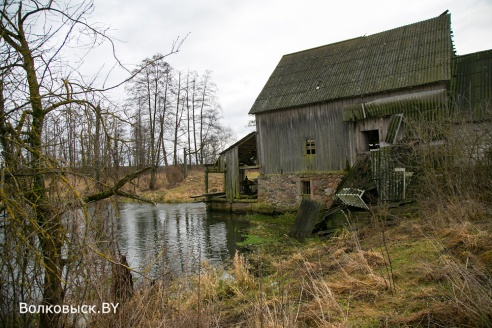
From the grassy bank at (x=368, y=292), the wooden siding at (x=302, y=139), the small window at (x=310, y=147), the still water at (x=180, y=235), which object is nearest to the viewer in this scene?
the grassy bank at (x=368, y=292)

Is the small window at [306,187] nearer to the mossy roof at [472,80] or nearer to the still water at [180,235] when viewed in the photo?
the still water at [180,235]

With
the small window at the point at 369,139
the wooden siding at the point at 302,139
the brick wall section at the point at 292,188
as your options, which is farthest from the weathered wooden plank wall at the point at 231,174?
the small window at the point at 369,139

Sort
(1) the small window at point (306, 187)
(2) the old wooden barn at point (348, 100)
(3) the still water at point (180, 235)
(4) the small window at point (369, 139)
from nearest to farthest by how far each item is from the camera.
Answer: (3) the still water at point (180, 235) → (2) the old wooden barn at point (348, 100) → (4) the small window at point (369, 139) → (1) the small window at point (306, 187)

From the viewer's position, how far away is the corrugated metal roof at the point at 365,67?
14578 millimetres

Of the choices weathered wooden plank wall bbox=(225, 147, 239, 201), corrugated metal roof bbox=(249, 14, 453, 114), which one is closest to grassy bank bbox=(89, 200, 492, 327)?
corrugated metal roof bbox=(249, 14, 453, 114)

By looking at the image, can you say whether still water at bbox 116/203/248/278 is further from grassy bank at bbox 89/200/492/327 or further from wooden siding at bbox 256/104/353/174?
wooden siding at bbox 256/104/353/174

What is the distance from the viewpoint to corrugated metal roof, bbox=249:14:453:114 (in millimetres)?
14578

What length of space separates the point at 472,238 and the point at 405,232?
2918mm

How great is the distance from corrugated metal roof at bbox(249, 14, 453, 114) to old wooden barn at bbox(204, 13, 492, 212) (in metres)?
0.04

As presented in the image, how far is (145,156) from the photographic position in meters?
4.57

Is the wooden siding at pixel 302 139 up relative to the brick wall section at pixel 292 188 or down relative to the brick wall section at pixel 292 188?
up

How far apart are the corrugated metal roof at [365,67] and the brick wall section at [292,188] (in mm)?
3489

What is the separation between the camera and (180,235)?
1389 cm

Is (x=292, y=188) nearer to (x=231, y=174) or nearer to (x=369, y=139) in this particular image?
(x=369, y=139)
